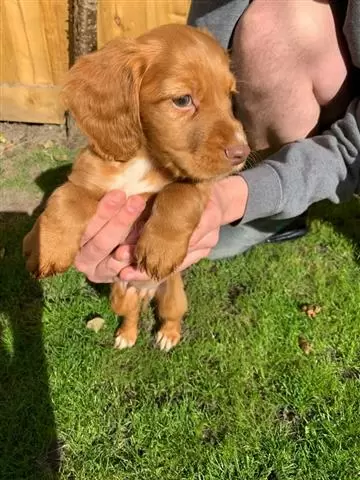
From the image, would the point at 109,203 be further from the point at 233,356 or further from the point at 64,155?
the point at 64,155

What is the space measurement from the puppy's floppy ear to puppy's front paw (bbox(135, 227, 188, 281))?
1.19 ft

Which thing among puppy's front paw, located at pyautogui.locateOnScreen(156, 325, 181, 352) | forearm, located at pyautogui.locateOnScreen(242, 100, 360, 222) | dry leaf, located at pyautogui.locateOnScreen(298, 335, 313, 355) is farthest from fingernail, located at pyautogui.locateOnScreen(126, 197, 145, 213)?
dry leaf, located at pyautogui.locateOnScreen(298, 335, 313, 355)

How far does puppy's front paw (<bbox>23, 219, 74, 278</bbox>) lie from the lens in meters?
2.41

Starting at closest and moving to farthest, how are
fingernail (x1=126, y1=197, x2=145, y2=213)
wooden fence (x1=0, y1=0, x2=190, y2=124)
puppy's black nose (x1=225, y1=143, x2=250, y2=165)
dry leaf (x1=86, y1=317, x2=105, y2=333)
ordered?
puppy's black nose (x1=225, y1=143, x2=250, y2=165)
fingernail (x1=126, y1=197, x2=145, y2=213)
dry leaf (x1=86, y1=317, x2=105, y2=333)
wooden fence (x1=0, y1=0, x2=190, y2=124)

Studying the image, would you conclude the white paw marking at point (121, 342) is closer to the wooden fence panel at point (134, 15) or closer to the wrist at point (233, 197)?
the wrist at point (233, 197)

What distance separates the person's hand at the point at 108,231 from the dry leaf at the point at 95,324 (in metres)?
0.69

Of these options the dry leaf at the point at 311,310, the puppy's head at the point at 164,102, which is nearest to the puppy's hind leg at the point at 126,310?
the puppy's head at the point at 164,102

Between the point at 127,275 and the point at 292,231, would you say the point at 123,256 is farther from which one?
the point at 292,231

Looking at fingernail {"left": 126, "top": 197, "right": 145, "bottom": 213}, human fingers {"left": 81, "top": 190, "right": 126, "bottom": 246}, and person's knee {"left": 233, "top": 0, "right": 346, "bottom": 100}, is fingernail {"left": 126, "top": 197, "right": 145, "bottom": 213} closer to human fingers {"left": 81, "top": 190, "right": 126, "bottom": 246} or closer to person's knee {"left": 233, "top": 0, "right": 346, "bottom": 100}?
human fingers {"left": 81, "top": 190, "right": 126, "bottom": 246}

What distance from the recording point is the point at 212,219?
2.63 meters

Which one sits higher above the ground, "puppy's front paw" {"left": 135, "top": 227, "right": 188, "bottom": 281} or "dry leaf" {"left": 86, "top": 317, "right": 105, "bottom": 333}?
"puppy's front paw" {"left": 135, "top": 227, "right": 188, "bottom": 281}

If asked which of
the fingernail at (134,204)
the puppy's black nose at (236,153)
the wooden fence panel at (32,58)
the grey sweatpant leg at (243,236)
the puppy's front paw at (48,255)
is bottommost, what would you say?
the grey sweatpant leg at (243,236)

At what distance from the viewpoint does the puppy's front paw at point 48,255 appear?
2.41 meters

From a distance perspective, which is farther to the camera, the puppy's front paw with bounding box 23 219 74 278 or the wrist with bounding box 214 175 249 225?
the wrist with bounding box 214 175 249 225
